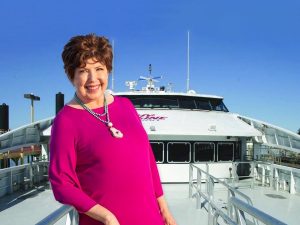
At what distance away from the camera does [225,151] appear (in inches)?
412

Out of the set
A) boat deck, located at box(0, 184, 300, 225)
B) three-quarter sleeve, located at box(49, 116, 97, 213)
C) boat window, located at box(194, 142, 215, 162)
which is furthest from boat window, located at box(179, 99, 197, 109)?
three-quarter sleeve, located at box(49, 116, 97, 213)

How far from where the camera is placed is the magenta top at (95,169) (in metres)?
1.49

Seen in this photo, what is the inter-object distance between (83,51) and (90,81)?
0.50 ft

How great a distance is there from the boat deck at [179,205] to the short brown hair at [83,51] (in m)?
5.18

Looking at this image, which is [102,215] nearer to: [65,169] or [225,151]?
[65,169]

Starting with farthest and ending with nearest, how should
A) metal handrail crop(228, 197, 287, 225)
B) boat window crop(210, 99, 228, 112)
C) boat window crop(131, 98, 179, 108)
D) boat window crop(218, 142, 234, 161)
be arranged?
boat window crop(210, 99, 228, 112) < boat window crop(131, 98, 179, 108) < boat window crop(218, 142, 234, 161) < metal handrail crop(228, 197, 287, 225)

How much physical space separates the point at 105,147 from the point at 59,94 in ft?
66.4

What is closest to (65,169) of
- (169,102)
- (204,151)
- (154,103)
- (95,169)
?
(95,169)

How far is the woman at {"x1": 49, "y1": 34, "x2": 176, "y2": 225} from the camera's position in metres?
1.50

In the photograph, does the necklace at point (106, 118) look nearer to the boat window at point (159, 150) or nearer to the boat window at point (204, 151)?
the boat window at point (159, 150)

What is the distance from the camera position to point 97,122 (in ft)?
5.25

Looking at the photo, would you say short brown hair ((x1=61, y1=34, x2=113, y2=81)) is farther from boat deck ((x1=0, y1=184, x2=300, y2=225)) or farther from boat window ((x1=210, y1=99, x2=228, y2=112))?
boat window ((x1=210, y1=99, x2=228, y2=112))

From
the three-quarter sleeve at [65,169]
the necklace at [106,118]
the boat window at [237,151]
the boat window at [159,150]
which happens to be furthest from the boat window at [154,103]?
the three-quarter sleeve at [65,169]

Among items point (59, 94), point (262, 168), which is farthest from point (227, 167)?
point (59, 94)
